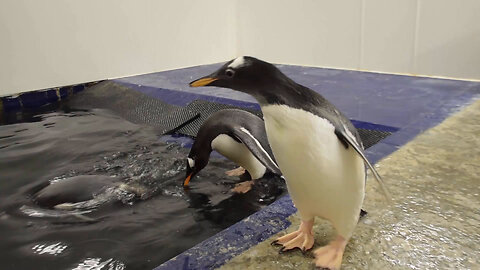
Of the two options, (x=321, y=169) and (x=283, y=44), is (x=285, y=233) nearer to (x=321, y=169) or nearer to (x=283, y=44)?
(x=321, y=169)

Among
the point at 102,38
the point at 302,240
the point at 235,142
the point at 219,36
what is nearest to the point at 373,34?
the point at 219,36

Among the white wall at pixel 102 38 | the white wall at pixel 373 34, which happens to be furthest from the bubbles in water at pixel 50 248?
the white wall at pixel 373 34

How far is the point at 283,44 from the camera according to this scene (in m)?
3.91

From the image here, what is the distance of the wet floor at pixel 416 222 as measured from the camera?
84 cm

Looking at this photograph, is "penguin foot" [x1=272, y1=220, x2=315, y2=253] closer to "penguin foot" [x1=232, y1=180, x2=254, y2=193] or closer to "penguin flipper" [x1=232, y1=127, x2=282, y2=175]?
"penguin flipper" [x1=232, y1=127, x2=282, y2=175]

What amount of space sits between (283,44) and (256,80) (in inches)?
128

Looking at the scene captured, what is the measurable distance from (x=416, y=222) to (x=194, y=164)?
717mm

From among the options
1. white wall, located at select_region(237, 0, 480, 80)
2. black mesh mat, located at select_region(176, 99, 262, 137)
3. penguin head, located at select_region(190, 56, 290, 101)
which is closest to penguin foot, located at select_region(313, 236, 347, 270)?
penguin head, located at select_region(190, 56, 290, 101)

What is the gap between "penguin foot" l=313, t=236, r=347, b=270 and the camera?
81 cm

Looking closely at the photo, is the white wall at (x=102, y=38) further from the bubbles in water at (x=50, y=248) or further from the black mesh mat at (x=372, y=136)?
the black mesh mat at (x=372, y=136)

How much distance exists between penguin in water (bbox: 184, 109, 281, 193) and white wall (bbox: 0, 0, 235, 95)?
2.01 metres

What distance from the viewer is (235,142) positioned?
56.1 inches

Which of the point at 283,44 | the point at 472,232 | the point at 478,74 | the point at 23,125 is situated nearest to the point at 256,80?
the point at 472,232

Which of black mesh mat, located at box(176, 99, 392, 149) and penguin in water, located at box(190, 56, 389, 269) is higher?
penguin in water, located at box(190, 56, 389, 269)
